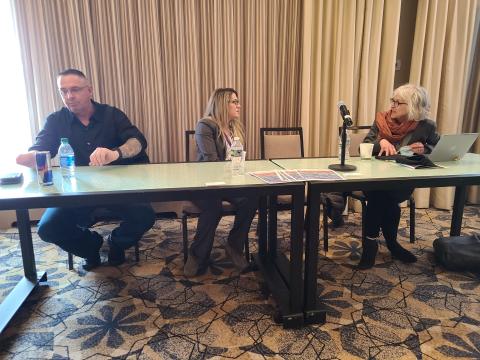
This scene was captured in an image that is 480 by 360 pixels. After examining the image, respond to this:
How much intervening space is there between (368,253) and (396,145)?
754 millimetres

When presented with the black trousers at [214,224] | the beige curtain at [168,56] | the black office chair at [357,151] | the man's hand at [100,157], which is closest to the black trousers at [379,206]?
the black office chair at [357,151]

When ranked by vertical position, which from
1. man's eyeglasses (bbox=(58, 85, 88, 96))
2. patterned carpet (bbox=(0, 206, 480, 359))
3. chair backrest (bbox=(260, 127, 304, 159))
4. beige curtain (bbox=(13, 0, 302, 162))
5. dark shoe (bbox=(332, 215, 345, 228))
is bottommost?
Result: patterned carpet (bbox=(0, 206, 480, 359))

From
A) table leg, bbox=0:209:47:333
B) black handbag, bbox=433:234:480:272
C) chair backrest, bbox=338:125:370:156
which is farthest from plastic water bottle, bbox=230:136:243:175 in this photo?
black handbag, bbox=433:234:480:272

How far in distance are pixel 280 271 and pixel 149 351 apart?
0.78 metres

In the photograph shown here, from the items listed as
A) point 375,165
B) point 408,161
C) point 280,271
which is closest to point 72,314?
point 280,271

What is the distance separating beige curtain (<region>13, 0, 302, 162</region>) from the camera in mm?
2795

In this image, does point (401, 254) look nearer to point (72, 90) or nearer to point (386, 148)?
point (386, 148)

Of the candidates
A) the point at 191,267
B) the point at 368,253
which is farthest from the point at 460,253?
the point at 191,267

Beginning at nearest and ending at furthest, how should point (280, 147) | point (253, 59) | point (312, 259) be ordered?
1. point (312, 259)
2. point (280, 147)
3. point (253, 59)

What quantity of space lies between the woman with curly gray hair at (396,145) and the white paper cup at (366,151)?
6.5 inches

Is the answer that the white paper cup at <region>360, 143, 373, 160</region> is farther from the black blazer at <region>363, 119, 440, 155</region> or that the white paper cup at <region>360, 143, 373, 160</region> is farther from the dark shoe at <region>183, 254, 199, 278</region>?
the dark shoe at <region>183, 254, 199, 278</region>

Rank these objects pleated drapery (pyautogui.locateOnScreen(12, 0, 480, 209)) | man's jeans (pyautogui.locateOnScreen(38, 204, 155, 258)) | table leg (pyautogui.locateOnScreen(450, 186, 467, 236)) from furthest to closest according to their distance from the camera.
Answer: pleated drapery (pyautogui.locateOnScreen(12, 0, 480, 209))
table leg (pyautogui.locateOnScreen(450, 186, 467, 236))
man's jeans (pyautogui.locateOnScreen(38, 204, 155, 258))

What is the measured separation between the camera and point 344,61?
10.1 feet

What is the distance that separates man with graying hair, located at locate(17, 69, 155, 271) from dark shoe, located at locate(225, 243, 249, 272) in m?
0.53
